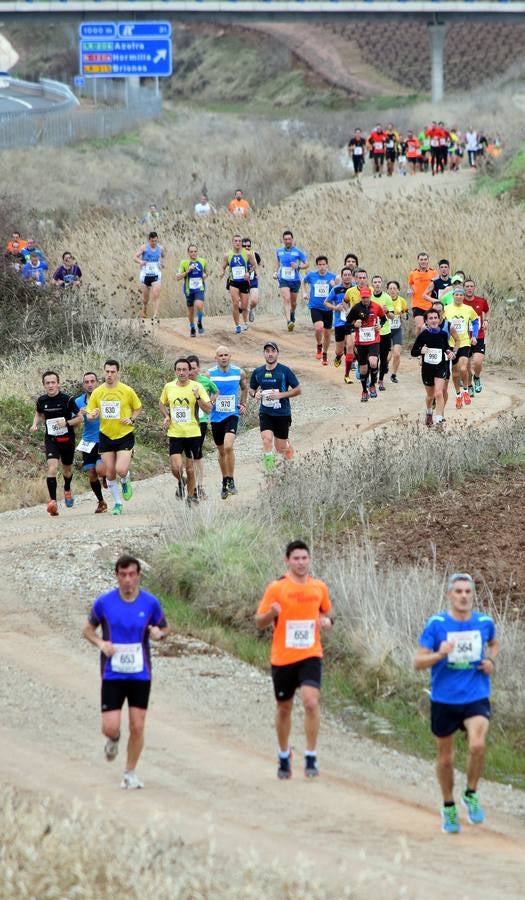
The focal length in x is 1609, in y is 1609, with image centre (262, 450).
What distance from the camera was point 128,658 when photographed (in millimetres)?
10039

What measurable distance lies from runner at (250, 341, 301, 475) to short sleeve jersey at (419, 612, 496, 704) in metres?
7.99

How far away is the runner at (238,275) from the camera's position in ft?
88.8

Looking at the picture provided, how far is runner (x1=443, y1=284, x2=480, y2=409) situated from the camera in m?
21.7

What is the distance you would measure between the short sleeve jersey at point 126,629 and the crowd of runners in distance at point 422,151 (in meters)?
37.1

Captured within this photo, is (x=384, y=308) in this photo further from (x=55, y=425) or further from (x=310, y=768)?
(x=310, y=768)

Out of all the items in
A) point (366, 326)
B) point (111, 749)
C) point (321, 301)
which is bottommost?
point (111, 749)

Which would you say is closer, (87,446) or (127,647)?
(127,647)

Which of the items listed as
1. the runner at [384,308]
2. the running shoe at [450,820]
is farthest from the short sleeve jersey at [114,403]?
the running shoe at [450,820]

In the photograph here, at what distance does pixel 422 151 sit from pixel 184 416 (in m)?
32.4

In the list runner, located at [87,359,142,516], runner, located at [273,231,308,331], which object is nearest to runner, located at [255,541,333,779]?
runner, located at [87,359,142,516]

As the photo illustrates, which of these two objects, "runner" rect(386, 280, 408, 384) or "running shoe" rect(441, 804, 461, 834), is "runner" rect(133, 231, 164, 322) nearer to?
"runner" rect(386, 280, 408, 384)

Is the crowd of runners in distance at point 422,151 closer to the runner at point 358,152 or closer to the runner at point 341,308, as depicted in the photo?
the runner at point 358,152

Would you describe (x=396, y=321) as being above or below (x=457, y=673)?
above

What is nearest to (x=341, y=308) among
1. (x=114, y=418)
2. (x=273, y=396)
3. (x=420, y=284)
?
(x=420, y=284)
